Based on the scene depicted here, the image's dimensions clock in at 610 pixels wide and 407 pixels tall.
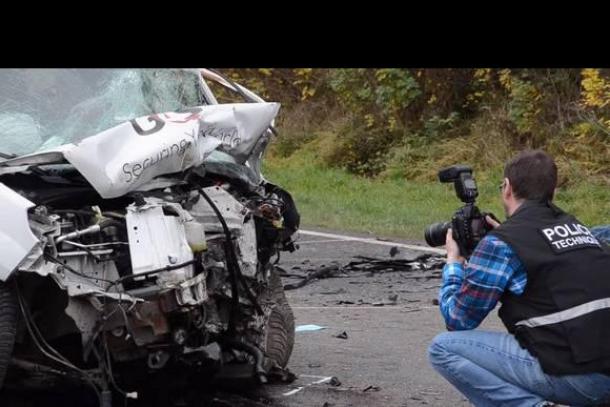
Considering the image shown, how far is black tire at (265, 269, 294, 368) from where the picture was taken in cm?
675

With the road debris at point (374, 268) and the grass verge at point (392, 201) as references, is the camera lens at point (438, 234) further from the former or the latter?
the grass verge at point (392, 201)

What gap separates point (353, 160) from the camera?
20484 millimetres

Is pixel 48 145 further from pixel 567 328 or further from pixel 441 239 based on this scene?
pixel 567 328

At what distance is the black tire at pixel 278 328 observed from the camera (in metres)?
6.75

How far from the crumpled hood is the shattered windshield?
399 millimetres

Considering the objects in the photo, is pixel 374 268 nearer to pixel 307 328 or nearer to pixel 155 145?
pixel 307 328

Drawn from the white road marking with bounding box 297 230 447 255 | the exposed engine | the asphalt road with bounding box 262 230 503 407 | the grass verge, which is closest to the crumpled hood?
the exposed engine

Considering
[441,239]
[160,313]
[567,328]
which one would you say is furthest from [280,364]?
[567,328]

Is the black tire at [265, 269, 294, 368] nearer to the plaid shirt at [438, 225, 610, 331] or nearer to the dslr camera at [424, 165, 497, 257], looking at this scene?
the dslr camera at [424, 165, 497, 257]

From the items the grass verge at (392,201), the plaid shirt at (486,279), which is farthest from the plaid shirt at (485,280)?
the grass verge at (392,201)

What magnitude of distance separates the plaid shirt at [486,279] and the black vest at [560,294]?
4 centimetres

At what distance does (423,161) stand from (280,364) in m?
11.9

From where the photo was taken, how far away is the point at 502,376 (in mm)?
5066

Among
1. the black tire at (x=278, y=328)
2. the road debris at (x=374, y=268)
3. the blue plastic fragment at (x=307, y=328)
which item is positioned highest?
the black tire at (x=278, y=328)
